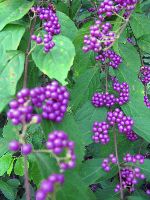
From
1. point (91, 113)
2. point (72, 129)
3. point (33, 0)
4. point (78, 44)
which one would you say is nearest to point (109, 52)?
point (78, 44)

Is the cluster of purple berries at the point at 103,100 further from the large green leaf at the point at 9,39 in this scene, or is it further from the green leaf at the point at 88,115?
the large green leaf at the point at 9,39

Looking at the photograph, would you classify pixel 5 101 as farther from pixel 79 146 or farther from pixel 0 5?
pixel 0 5

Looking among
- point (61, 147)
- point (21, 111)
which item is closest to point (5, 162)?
point (21, 111)

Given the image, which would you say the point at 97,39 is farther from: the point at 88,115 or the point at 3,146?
the point at 3,146

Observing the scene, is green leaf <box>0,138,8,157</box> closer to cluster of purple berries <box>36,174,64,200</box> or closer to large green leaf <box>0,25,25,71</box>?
large green leaf <box>0,25,25,71</box>

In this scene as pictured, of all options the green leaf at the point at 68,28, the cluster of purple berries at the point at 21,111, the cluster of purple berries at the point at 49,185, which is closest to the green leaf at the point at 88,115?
the green leaf at the point at 68,28

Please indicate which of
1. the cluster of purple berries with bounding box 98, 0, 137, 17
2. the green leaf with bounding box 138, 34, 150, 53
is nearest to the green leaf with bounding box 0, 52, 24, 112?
the cluster of purple berries with bounding box 98, 0, 137, 17
